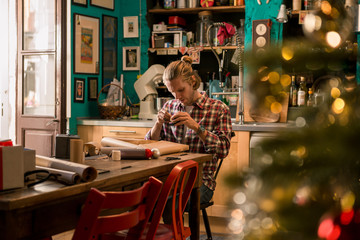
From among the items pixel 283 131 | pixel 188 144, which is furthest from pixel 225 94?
pixel 283 131

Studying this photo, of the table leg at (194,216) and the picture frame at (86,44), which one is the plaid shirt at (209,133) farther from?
the picture frame at (86,44)

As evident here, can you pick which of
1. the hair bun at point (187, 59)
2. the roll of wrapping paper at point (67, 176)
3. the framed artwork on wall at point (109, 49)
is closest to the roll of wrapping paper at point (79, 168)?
the roll of wrapping paper at point (67, 176)

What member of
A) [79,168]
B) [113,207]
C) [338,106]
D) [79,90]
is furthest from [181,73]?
[338,106]

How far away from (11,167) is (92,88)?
334 centimetres

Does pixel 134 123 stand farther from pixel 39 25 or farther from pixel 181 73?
pixel 181 73

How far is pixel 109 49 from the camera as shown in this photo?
500 centimetres

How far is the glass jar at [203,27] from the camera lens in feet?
15.9

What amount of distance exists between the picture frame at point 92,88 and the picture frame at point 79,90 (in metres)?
0.09

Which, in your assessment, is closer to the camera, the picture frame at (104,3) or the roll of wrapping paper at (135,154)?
the roll of wrapping paper at (135,154)

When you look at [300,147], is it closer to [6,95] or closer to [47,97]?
[47,97]

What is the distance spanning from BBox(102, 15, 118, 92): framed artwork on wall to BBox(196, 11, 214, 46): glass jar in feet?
3.05

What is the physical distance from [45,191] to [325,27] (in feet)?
4.23

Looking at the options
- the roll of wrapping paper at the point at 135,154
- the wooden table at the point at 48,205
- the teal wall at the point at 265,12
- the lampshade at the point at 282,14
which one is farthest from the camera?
the teal wall at the point at 265,12

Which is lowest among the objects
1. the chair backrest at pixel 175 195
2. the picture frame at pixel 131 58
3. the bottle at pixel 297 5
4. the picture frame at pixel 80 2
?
the chair backrest at pixel 175 195
